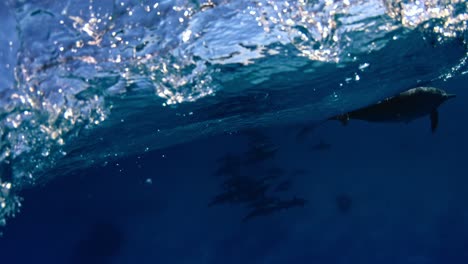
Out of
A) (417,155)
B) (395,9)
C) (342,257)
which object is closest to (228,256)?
(342,257)

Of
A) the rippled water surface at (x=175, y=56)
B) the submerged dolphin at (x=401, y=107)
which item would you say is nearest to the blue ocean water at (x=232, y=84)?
the rippled water surface at (x=175, y=56)

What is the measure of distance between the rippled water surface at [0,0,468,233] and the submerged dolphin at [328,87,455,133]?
120 inches

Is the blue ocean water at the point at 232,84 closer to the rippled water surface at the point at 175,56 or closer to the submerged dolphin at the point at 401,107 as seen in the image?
the rippled water surface at the point at 175,56

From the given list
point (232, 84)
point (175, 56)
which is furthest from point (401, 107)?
point (232, 84)

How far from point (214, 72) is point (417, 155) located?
305 ft

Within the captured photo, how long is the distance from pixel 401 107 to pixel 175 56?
567 cm

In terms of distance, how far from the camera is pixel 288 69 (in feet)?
48.4

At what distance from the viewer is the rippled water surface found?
22.4ft

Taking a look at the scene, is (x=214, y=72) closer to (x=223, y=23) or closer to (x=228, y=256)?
(x=223, y=23)

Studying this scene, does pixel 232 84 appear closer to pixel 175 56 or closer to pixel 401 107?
pixel 175 56

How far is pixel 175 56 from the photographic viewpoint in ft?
30.8

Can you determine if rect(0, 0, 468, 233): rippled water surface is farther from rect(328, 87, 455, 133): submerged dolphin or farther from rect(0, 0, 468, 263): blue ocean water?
rect(328, 87, 455, 133): submerged dolphin

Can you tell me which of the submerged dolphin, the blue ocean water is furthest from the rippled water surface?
the submerged dolphin

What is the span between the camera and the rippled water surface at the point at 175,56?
6.81m
